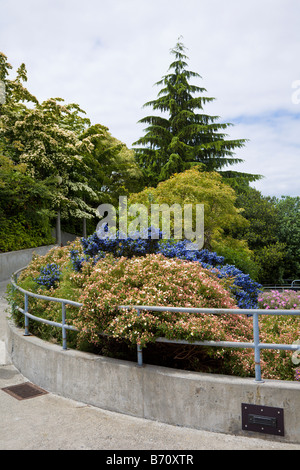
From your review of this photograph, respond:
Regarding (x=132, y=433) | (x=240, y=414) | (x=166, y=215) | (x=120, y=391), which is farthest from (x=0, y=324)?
(x=166, y=215)

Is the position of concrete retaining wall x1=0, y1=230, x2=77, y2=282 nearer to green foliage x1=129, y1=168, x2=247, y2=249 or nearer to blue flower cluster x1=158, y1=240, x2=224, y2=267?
green foliage x1=129, y1=168, x2=247, y2=249

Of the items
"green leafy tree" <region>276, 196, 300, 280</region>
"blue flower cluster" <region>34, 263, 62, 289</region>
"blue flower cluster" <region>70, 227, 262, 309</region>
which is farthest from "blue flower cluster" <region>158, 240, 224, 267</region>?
"green leafy tree" <region>276, 196, 300, 280</region>

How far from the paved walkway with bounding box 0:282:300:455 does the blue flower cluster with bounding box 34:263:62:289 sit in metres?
3.43

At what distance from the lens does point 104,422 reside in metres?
4.26

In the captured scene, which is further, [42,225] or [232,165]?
[232,165]

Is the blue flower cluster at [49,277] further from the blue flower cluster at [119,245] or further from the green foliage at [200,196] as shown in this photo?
the green foliage at [200,196]

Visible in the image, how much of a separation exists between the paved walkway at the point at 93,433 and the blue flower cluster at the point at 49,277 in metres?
3.43

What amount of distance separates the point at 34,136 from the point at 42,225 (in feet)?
17.3

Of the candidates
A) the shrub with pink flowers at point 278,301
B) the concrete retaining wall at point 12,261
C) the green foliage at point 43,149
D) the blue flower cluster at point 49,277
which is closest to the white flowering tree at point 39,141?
the green foliage at point 43,149

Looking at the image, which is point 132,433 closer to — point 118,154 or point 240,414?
point 240,414

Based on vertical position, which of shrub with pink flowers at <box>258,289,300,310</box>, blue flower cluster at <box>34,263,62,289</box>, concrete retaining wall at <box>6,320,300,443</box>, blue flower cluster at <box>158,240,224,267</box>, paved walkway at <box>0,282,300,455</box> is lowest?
paved walkway at <box>0,282,300,455</box>

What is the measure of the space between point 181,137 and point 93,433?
3297 centimetres

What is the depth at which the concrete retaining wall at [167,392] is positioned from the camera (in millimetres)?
3762

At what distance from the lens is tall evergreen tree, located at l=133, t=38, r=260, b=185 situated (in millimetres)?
33719
